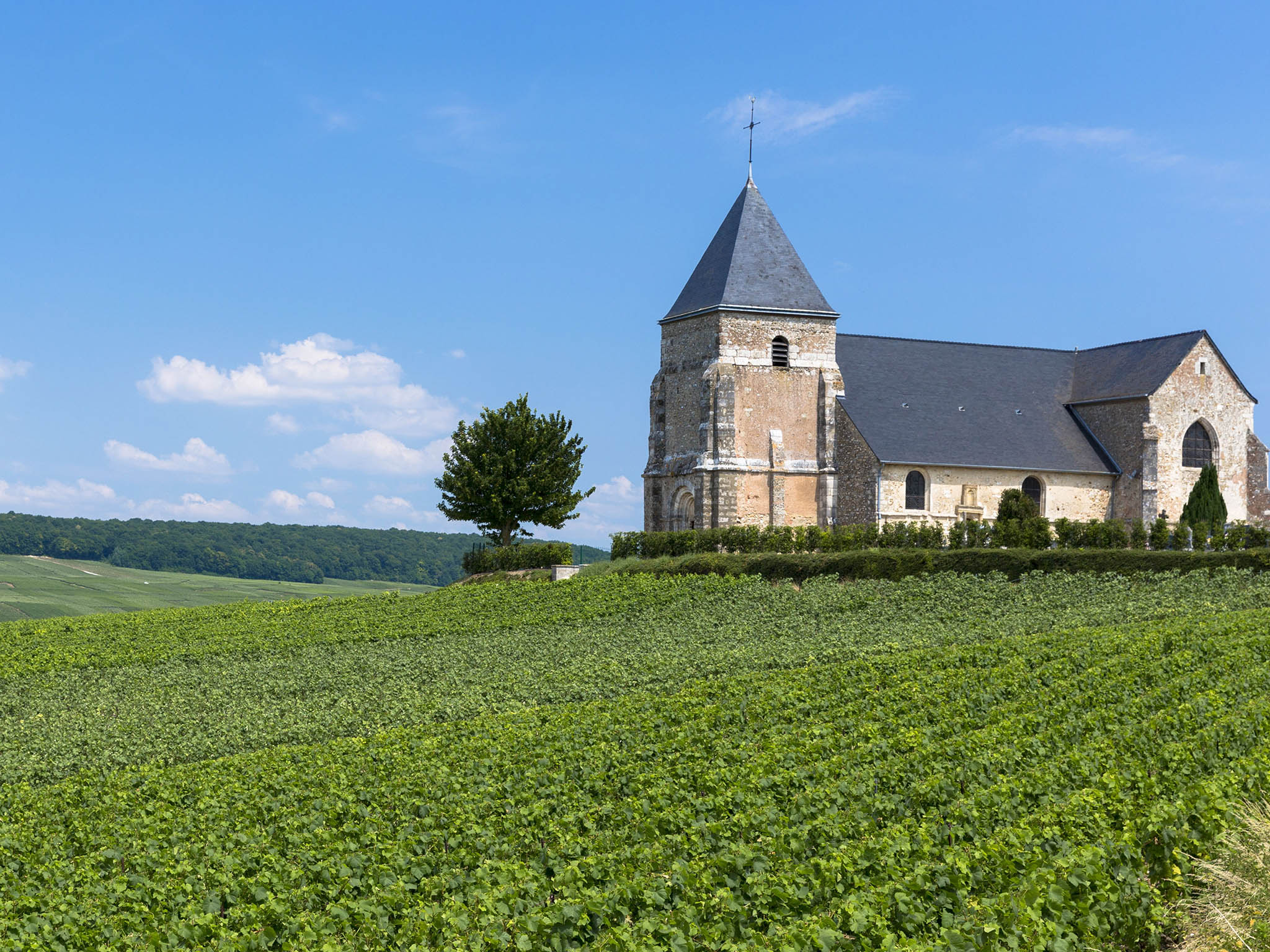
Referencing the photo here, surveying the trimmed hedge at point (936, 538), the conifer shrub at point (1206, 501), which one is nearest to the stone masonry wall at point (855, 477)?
the trimmed hedge at point (936, 538)

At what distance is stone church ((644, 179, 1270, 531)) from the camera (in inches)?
1378

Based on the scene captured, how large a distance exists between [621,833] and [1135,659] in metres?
8.10

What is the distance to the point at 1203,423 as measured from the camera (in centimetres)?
3766

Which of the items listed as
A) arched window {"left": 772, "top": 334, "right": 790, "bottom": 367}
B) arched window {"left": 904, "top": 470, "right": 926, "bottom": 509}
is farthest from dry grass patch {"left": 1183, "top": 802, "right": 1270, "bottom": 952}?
arched window {"left": 772, "top": 334, "right": 790, "bottom": 367}

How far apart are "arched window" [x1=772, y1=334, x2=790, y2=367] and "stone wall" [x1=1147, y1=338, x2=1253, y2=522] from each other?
38.3 feet

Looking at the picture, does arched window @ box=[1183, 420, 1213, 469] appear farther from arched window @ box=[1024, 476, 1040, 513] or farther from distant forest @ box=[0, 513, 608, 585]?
distant forest @ box=[0, 513, 608, 585]

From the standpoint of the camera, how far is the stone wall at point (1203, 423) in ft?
121

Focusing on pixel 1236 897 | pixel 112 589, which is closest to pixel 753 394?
pixel 1236 897

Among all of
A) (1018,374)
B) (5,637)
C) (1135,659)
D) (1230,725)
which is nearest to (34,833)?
(1230,725)

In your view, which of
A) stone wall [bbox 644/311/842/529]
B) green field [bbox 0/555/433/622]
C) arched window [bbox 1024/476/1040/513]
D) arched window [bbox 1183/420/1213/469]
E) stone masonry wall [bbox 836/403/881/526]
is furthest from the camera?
green field [bbox 0/555/433/622]

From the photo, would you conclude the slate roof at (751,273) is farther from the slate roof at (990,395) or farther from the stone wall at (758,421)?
the slate roof at (990,395)

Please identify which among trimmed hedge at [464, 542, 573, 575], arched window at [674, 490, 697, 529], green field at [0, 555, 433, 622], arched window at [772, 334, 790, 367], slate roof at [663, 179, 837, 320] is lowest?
green field at [0, 555, 433, 622]

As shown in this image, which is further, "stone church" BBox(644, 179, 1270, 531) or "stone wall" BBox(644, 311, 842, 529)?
"stone church" BBox(644, 179, 1270, 531)

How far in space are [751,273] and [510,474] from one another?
1071 centimetres
